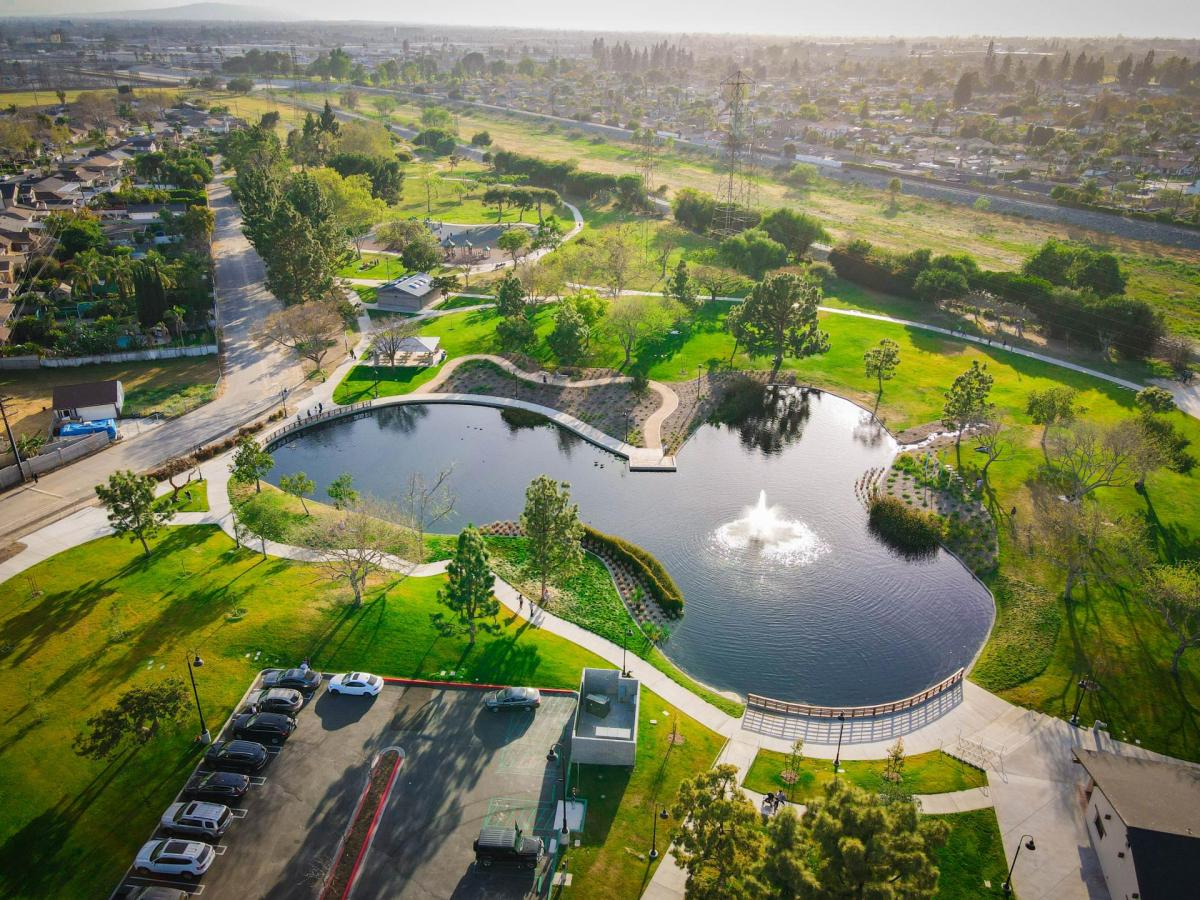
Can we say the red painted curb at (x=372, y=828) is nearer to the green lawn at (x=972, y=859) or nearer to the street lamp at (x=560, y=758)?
the street lamp at (x=560, y=758)

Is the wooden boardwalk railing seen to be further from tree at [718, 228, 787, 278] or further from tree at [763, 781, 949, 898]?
tree at [718, 228, 787, 278]

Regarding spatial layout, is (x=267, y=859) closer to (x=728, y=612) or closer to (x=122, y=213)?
(x=728, y=612)

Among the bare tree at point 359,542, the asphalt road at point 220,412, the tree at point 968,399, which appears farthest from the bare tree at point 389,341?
the tree at point 968,399

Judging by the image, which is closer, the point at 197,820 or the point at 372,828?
the point at 197,820

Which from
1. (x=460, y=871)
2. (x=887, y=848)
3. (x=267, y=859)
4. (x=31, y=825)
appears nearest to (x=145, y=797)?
(x=31, y=825)

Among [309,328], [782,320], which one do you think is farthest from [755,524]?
[309,328]

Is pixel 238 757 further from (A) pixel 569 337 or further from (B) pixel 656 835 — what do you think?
(A) pixel 569 337
